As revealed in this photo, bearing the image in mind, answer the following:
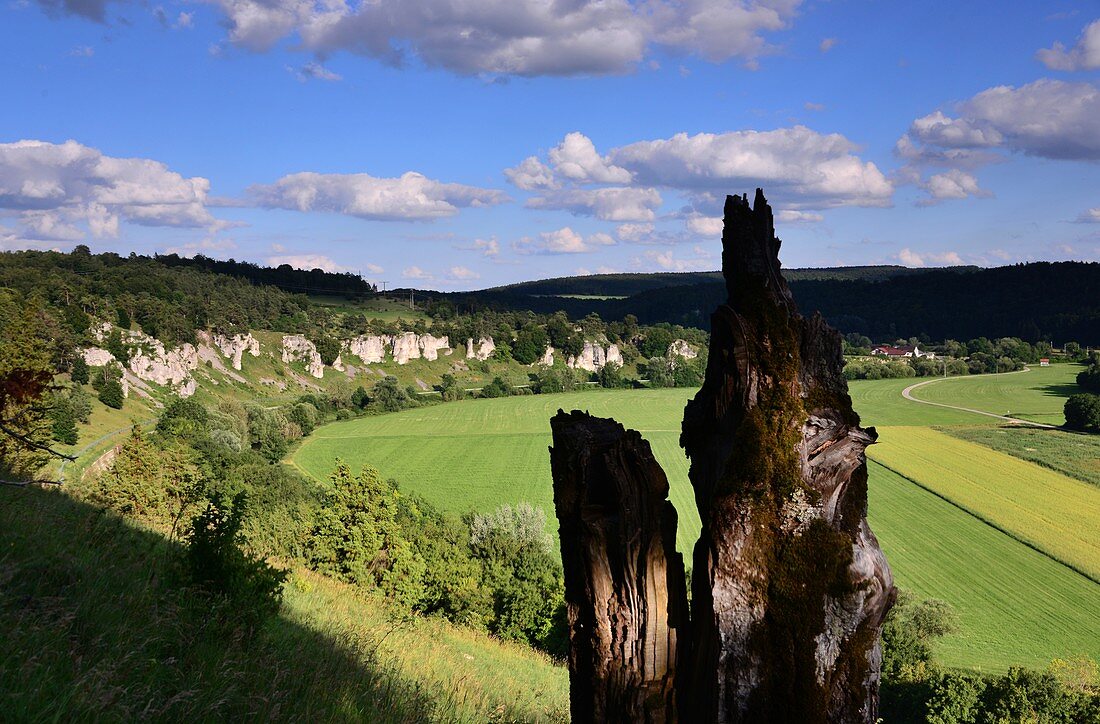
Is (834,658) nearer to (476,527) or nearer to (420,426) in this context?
(476,527)

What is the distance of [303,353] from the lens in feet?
484

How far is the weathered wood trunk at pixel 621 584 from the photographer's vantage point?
16.3 ft

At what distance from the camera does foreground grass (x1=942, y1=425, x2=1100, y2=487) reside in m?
63.9

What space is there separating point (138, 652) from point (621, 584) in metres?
4.30

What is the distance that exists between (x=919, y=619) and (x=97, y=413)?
76248 millimetres

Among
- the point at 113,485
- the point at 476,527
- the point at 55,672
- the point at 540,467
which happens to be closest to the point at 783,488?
the point at 55,672

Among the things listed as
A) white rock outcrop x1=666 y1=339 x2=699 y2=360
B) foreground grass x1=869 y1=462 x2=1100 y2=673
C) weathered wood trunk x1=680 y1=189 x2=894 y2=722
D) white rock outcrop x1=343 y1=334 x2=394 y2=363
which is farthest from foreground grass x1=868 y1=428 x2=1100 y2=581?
white rock outcrop x1=343 y1=334 x2=394 y2=363

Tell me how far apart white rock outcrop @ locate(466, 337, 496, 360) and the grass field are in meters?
42.8

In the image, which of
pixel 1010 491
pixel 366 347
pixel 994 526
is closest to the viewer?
pixel 994 526

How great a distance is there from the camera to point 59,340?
78.8 meters

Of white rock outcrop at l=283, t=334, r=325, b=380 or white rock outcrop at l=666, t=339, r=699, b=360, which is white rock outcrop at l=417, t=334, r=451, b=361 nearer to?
white rock outcrop at l=283, t=334, r=325, b=380

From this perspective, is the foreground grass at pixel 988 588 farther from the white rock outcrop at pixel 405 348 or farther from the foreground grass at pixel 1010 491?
the white rock outcrop at pixel 405 348

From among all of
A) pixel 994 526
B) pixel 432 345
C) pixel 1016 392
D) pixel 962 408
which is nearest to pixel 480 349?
pixel 432 345

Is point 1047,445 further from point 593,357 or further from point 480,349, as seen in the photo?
point 480,349
